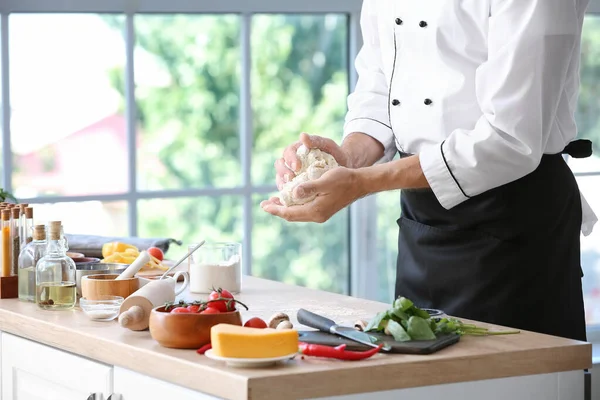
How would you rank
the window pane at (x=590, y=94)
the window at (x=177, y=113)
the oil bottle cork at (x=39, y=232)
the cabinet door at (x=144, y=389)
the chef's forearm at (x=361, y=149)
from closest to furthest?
the cabinet door at (x=144, y=389), the oil bottle cork at (x=39, y=232), the chef's forearm at (x=361, y=149), the window at (x=177, y=113), the window pane at (x=590, y=94)

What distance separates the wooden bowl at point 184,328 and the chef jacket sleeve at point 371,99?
924 mm

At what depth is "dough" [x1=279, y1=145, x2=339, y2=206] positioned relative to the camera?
215 cm

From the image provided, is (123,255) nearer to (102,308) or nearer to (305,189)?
(102,308)

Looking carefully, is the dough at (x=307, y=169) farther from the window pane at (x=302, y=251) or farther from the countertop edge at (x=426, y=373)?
the window pane at (x=302, y=251)

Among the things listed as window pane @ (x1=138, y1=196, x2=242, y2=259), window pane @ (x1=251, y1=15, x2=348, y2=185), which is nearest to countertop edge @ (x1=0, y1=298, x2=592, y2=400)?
window pane @ (x1=138, y1=196, x2=242, y2=259)

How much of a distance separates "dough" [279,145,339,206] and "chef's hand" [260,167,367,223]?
0.7 inches

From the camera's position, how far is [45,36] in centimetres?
418

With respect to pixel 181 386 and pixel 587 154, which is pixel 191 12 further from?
pixel 181 386

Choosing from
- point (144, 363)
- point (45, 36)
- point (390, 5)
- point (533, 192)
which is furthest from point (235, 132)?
point (144, 363)

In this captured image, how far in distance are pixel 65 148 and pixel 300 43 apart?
120 cm

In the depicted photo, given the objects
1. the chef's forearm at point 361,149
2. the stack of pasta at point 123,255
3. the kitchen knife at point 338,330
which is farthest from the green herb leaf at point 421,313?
the stack of pasta at point 123,255

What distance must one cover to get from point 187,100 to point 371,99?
207 centimetres

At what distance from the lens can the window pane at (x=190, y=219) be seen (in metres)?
4.48

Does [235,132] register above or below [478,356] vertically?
above
